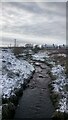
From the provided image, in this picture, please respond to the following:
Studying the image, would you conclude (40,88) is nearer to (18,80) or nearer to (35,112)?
(18,80)

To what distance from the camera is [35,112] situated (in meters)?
18.3

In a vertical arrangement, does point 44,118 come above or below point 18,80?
below

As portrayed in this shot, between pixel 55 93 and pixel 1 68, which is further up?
pixel 1 68

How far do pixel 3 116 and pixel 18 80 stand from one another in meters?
9.51

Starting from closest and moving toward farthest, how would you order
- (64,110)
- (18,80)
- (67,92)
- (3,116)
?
(3,116)
(64,110)
(67,92)
(18,80)

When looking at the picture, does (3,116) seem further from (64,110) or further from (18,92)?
(18,92)

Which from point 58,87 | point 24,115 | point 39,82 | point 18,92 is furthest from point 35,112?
point 39,82

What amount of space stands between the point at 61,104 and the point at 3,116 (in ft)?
16.4

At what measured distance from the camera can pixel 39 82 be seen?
2900 centimetres

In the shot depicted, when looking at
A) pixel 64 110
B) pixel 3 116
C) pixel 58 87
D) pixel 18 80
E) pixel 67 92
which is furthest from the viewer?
pixel 18 80

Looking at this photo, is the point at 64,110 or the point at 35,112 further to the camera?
the point at 35,112

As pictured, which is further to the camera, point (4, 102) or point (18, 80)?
point (18, 80)

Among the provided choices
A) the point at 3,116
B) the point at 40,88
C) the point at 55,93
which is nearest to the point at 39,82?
the point at 40,88

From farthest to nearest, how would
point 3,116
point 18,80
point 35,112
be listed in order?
point 18,80 < point 35,112 < point 3,116
